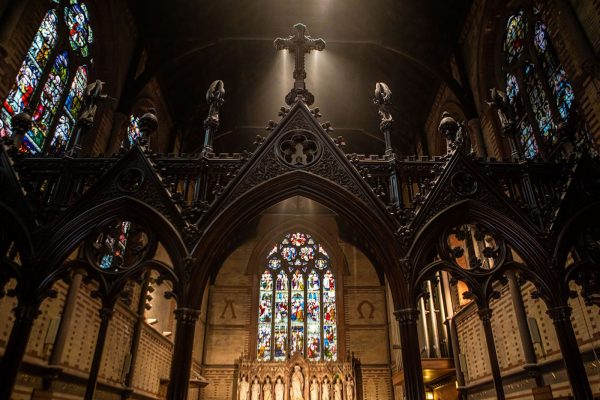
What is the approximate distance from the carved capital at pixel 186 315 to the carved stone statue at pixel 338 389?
11.4m

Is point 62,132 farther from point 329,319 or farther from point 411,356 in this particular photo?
point 329,319

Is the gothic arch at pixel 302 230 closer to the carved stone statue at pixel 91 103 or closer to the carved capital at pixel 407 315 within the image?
the carved stone statue at pixel 91 103

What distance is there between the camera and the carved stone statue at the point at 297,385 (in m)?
14.4

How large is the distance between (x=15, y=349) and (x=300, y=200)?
14578 millimetres

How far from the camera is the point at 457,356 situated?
1090 cm

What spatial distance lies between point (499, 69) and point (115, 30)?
29.3 ft

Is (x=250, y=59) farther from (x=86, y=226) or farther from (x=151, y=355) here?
(x=86, y=226)

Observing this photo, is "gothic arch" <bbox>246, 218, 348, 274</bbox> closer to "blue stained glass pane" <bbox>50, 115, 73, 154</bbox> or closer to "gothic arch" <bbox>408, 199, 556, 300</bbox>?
"blue stained glass pane" <bbox>50, 115, 73, 154</bbox>

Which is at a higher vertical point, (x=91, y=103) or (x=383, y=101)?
(x=383, y=101)

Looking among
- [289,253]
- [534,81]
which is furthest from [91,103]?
[289,253]

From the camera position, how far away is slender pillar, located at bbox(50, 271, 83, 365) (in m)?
7.60

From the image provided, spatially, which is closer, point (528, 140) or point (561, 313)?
point (561, 313)

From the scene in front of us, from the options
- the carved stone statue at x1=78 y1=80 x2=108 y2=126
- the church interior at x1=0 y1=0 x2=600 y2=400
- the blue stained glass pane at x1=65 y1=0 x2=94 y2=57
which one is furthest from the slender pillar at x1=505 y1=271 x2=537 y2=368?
the blue stained glass pane at x1=65 y1=0 x2=94 y2=57

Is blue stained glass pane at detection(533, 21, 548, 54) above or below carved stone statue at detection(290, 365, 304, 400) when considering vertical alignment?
above
